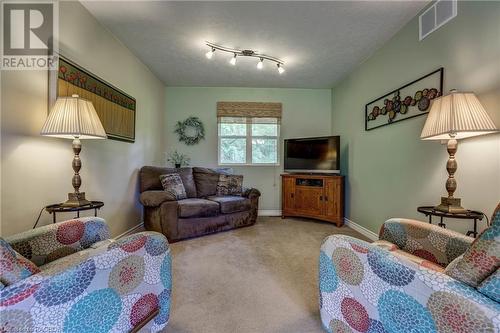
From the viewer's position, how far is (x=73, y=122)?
174 cm

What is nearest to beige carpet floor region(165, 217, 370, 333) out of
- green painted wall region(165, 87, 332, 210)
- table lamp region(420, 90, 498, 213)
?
table lamp region(420, 90, 498, 213)

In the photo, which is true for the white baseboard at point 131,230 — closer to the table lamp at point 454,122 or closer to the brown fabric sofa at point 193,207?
the brown fabric sofa at point 193,207

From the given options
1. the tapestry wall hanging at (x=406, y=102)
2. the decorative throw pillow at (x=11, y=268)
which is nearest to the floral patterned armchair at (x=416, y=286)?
the decorative throw pillow at (x=11, y=268)

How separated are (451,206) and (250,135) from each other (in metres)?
3.44

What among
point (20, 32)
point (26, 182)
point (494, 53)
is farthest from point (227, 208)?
point (494, 53)

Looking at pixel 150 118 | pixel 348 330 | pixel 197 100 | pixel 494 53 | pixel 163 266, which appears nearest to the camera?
pixel 348 330

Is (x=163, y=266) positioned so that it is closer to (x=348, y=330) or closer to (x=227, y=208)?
(x=348, y=330)

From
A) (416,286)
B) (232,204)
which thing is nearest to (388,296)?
(416,286)

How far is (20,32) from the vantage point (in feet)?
5.52

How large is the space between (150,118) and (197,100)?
1.07 metres

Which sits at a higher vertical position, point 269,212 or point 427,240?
point 427,240

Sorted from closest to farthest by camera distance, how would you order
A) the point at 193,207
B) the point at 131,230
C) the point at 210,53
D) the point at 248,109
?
the point at 210,53, the point at 193,207, the point at 131,230, the point at 248,109

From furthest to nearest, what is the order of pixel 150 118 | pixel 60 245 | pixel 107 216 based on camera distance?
pixel 150 118
pixel 107 216
pixel 60 245

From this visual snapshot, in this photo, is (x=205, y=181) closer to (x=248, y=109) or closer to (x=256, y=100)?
(x=248, y=109)
